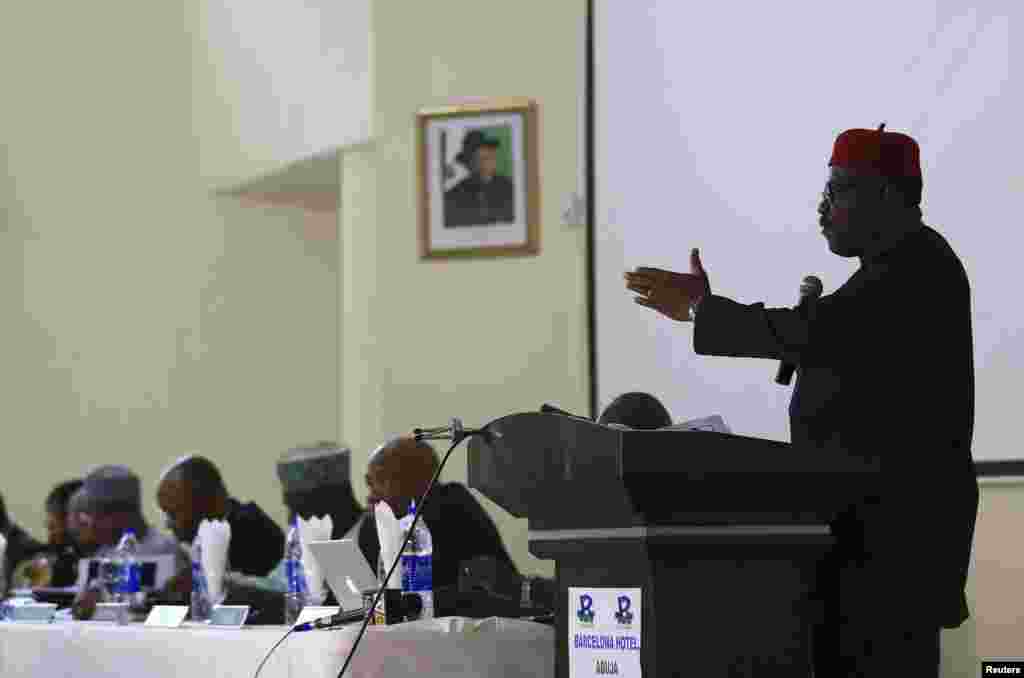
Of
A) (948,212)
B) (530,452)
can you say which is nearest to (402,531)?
(530,452)

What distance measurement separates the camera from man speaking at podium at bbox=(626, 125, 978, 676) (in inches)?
99.0

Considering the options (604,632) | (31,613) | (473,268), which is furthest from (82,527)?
(604,632)

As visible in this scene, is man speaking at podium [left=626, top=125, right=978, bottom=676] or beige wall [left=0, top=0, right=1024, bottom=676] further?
beige wall [left=0, top=0, right=1024, bottom=676]

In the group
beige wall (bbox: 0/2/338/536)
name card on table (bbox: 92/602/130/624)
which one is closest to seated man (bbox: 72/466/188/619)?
beige wall (bbox: 0/2/338/536)

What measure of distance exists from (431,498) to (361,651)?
181cm

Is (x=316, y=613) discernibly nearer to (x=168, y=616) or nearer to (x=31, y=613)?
(x=168, y=616)

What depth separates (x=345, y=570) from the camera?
12.2 feet

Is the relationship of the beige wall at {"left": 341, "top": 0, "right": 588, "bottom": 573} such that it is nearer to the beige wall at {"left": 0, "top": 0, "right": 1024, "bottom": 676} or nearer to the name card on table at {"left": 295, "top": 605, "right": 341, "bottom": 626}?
the beige wall at {"left": 0, "top": 0, "right": 1024, "bottom": 676}

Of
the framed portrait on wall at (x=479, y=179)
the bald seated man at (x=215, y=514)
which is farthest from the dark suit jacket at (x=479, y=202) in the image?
the bald seated man at (x=215, y=514)

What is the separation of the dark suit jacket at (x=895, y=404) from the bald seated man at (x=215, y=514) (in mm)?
3422

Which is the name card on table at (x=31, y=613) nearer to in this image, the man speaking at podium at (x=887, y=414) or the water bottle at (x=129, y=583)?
the water bottle at (x=129, y=583)

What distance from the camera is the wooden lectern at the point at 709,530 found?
2.39m

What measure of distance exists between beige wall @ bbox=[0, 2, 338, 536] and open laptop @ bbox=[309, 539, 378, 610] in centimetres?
457

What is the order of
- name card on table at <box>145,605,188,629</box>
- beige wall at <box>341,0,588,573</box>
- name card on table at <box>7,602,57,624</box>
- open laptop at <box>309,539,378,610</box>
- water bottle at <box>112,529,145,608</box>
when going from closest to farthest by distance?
open laptop at <box>309,539,378,610</box> → name card on table at <box>145,605,188,629</box> → name card on table at <box>7,602,57,624</box> → water bottle at <box>112,529,145,608</box> → beige wall at <box>341,0,588,573</box>
